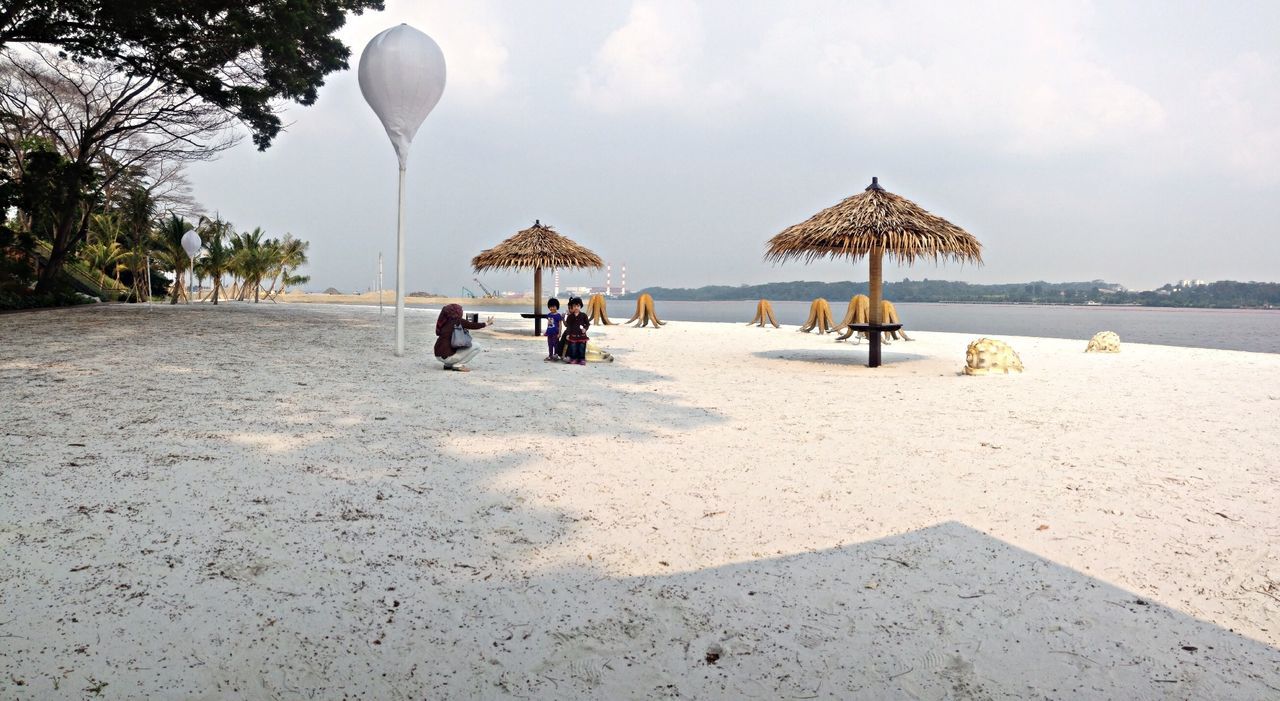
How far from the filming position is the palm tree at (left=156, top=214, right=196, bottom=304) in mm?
25750

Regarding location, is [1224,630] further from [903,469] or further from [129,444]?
[129,444]

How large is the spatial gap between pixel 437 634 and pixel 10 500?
284 centimetres

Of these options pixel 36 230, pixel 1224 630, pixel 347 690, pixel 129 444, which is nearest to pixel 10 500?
pixel 129 444

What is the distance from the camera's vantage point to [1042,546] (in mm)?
3129

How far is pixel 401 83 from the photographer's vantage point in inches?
346

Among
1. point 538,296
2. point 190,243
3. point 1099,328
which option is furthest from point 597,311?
point 1099,328

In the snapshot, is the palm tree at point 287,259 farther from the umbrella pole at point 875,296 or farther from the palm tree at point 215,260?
the umbrella pole at point 875,296

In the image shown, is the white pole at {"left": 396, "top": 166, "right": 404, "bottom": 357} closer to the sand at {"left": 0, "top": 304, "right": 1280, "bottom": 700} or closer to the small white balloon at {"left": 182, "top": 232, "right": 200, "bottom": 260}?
the sand at {"left": 0, "top": 304, "right": 1280, "bottom": 700}

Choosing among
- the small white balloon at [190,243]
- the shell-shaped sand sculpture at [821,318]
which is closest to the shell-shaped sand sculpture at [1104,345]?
the shell-shaped sand sculpture at [821,318]

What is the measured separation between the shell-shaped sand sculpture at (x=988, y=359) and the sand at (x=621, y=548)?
274 cm

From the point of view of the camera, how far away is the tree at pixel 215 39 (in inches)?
450

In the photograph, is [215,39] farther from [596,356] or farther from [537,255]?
[596,356]

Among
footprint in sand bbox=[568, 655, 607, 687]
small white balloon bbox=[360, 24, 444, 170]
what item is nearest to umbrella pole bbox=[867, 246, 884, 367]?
small white balloon bbox=[360, 24, 444, 170]

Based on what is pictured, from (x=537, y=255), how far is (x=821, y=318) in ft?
27.3
